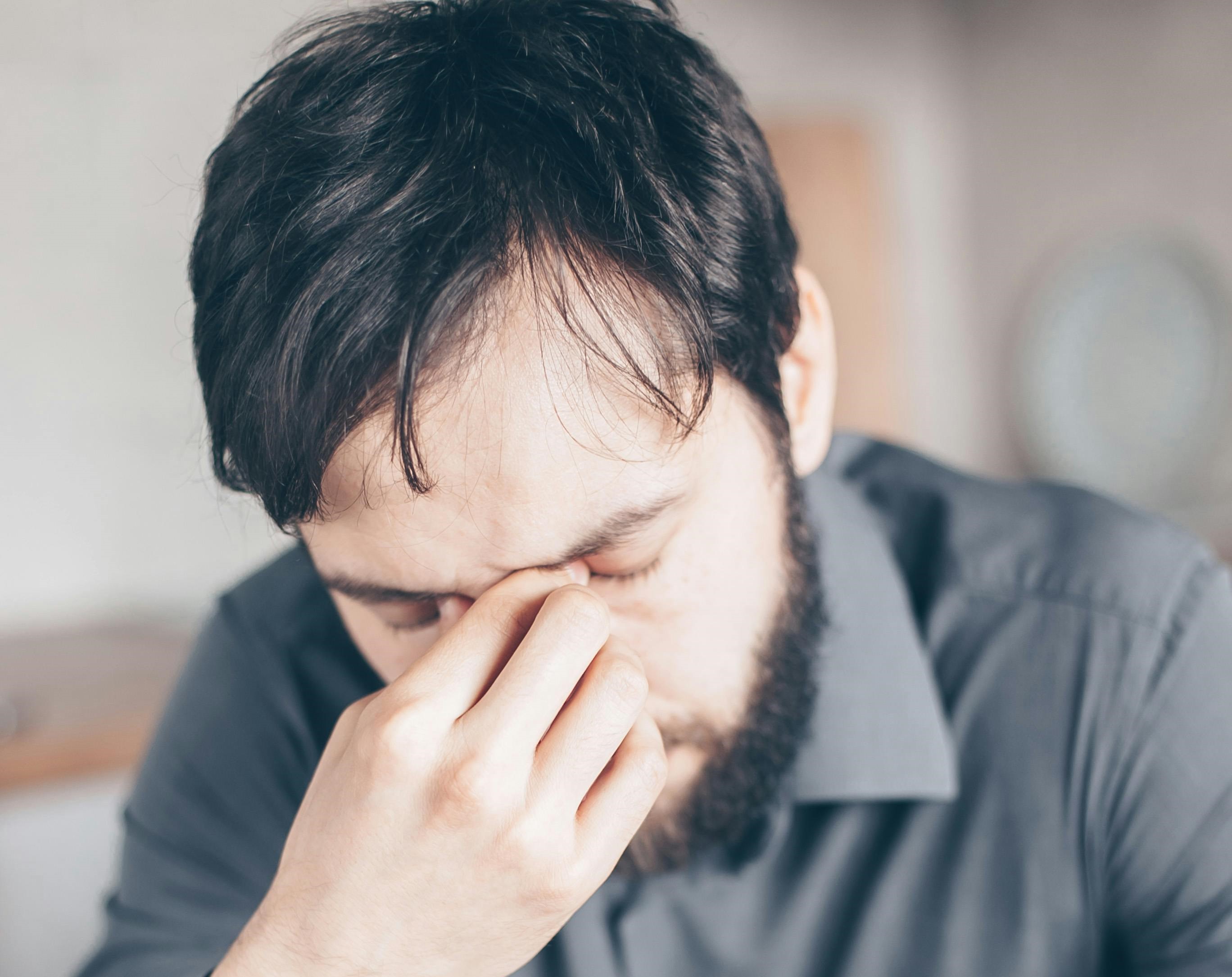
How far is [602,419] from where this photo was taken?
0.59 meters

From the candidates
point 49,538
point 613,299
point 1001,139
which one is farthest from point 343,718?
point 1001,139

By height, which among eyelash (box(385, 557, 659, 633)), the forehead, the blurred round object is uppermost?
the forehead

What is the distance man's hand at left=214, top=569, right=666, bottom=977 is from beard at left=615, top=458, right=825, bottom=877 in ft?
0.64

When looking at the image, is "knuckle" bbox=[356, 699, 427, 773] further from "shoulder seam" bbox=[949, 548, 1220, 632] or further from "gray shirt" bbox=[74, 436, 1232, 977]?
"shoulder seam" bbox=[949, 548, 1220, 632]

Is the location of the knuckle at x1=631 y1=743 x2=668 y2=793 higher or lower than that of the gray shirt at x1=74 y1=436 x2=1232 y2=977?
higher

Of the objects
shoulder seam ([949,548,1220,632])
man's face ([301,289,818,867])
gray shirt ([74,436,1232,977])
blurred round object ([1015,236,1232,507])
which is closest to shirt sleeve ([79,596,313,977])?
gray shirt ([74,436,1232,977])

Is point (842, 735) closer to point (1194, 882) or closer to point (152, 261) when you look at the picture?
point (1194, 882)

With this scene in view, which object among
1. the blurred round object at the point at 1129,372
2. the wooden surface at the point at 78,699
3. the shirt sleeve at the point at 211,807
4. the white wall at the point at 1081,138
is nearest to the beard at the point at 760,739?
the shirt sleeve at the point at 211,807

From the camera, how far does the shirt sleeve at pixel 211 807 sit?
929 mm

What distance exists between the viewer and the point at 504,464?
22.5 inches

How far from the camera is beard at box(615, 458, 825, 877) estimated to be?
777mm

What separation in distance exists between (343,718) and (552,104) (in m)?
0.40

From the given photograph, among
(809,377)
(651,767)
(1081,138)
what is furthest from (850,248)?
(651,767)

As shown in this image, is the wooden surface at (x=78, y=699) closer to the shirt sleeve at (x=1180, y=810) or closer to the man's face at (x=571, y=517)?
the man's face at (x=571, y=517)
